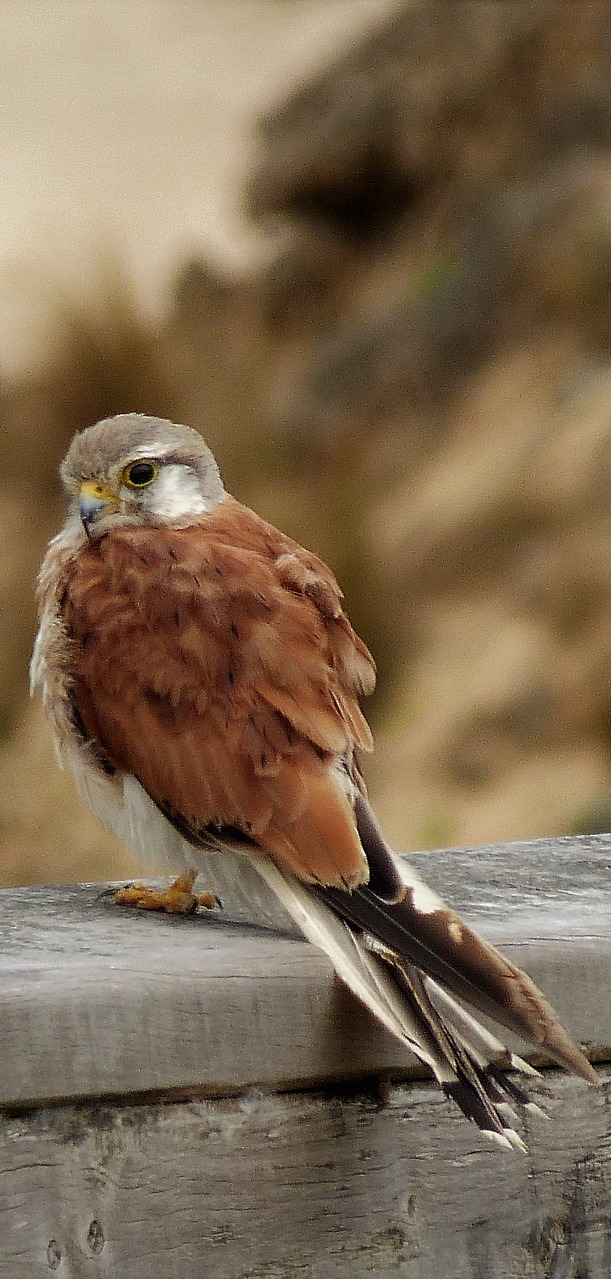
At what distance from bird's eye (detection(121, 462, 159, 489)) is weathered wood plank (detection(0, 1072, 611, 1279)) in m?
1.41

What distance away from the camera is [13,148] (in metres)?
14.5

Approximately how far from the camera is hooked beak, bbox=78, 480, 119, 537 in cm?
279

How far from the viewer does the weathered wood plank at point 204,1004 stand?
1577mm

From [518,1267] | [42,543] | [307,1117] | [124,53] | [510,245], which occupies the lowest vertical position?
[518,1267]

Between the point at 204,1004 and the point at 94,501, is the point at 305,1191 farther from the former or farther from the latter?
the point at 94,501

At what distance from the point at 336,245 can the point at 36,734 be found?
473 centimetres

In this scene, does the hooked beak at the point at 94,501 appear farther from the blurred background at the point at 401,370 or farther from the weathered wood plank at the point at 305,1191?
the blurred background at the point at 401,370

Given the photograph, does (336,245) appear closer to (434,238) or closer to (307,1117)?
(434,238)

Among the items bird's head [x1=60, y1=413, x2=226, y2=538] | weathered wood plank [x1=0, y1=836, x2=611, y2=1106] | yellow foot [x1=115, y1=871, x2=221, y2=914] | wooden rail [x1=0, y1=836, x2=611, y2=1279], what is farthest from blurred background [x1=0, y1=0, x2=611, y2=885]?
wooden rail [x1=0, y1=836, x2=611, y2=1279]

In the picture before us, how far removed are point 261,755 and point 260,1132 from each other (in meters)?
0.60

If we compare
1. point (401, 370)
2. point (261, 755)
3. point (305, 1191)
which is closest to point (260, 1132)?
point (305, 1191)

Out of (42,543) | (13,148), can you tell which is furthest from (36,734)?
(13,148)

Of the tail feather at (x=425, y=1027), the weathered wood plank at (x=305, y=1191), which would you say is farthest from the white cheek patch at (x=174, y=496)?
the weathered wood plank at (x=305, y=1191)

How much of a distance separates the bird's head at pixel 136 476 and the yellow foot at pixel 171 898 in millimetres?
636
